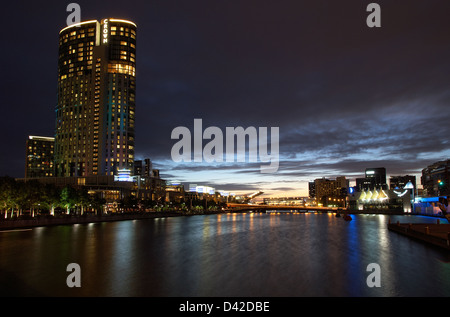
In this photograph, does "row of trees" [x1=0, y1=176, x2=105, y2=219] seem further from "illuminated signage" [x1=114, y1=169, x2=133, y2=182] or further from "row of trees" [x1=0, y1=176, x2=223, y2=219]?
"illuminated signage" [x1=114, y1=169, x2=133, y2=182]

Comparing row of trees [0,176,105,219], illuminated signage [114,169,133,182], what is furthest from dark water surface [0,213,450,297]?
illuminated signage [114,169,133,182]

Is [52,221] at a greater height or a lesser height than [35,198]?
lesser

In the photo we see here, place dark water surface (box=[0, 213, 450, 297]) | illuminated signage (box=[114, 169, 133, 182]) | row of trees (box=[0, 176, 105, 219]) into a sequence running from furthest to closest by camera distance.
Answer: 1. illuminated signage (box=[114, 169, 133, 182])
2. row of trees (box=[0, 176, 105, 219])
3. dark water surface (box=[0, 213, 450, 297])

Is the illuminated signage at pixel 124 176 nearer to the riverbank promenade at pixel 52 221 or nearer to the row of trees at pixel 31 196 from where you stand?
the riverbank promenade at pixel 52 221

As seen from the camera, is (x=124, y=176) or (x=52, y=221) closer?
(x=52, y=221)

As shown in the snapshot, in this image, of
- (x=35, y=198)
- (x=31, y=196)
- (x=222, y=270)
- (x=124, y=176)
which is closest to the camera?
(x=222, y=270)

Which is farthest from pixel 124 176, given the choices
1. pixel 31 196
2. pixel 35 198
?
pixel 31 196

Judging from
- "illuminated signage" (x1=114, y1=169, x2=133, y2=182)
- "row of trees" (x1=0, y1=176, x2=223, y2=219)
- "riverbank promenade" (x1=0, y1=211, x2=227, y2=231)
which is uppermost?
"illuminated signage" (x1=114, y1=169, x2=133, y2=182)

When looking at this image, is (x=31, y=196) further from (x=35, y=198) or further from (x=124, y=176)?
(x=124, y=176)

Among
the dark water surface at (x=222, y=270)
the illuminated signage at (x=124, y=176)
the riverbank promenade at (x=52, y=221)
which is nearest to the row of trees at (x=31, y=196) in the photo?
the riverbank promenade at (x=52, y=221)

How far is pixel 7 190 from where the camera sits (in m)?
70.9

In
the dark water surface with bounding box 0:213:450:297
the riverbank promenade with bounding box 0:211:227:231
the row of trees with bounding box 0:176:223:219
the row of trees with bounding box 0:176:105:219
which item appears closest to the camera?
the dark water surface with bounding box 0:213:450:297

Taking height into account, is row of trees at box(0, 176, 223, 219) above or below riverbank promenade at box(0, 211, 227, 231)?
above
